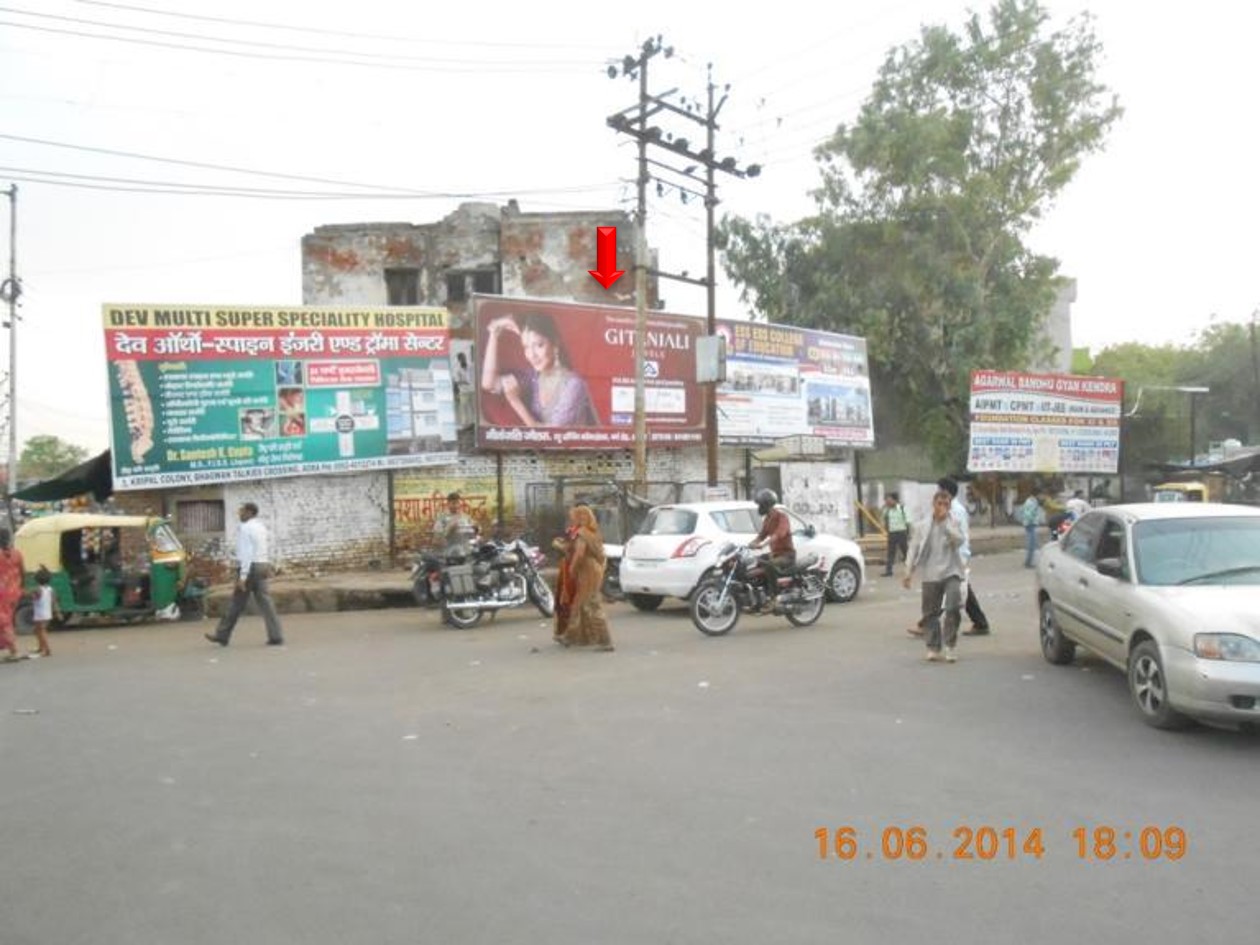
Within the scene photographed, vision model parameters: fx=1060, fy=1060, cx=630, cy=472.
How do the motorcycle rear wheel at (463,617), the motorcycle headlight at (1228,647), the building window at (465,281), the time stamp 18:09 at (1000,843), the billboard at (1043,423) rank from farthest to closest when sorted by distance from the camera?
the building window at (465,281) → the billboard at (1043,423) → the motorcycle rear wheel at (463,617) → the motorcycle headlight at (1228,647) → the time stamp 18:09 at (1000,843)

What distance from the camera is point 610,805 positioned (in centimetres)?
550

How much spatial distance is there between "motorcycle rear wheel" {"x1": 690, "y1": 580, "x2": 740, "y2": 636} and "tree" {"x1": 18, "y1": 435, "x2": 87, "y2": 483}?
246 ft

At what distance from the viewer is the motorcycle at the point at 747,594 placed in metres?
12.2

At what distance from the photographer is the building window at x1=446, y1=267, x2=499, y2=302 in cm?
3334

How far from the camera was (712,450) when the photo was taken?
21203mm

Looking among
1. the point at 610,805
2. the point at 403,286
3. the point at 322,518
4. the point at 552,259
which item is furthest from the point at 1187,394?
the point at 610,805

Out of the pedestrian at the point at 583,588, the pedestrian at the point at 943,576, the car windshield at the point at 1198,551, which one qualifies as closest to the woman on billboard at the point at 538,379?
the pedestrian at the point at 583,588

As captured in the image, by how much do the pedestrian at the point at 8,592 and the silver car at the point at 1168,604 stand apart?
426 inches

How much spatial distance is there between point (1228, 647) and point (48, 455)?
8802cm

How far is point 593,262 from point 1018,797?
2923 cm

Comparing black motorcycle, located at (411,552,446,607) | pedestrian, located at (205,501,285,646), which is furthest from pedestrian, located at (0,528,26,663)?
black motorcycle, located at (411,552,446,607)

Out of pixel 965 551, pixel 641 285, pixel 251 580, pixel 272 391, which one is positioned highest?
pixel 641 285

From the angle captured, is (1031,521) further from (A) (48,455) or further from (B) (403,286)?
(A) (48,455)

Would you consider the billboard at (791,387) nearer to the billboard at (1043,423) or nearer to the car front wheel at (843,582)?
the billboard at (1043,423)
